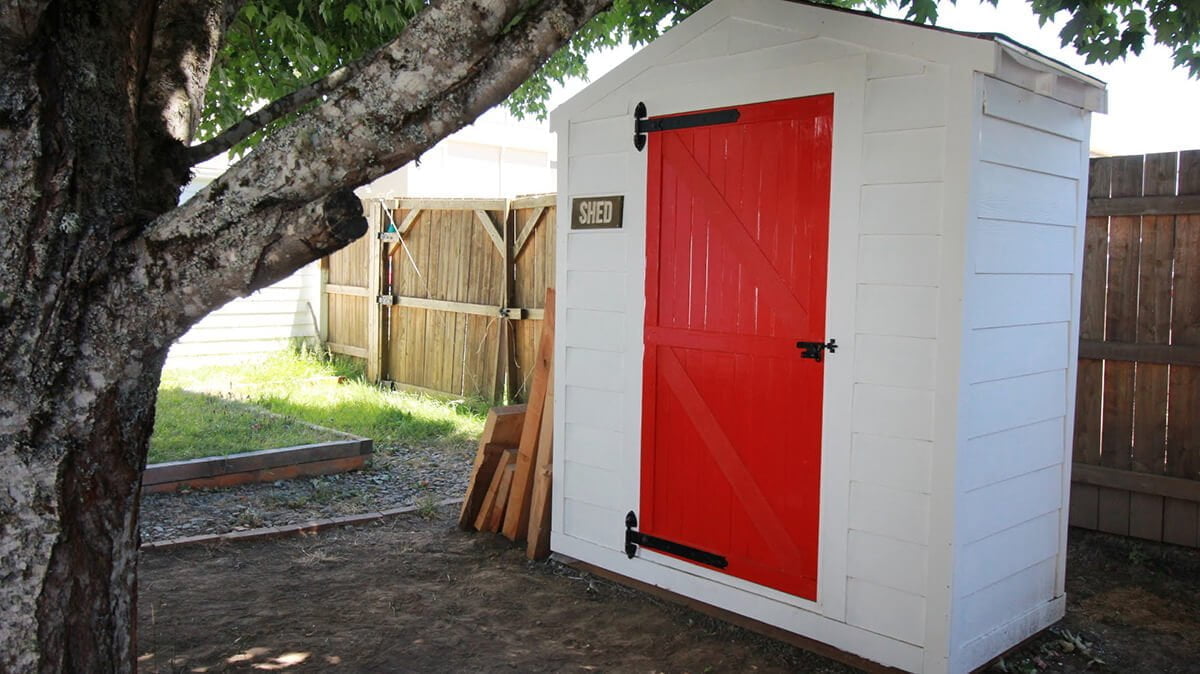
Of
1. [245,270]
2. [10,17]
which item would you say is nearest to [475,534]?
[245,270]

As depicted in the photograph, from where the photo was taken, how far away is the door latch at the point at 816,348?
13.9ft

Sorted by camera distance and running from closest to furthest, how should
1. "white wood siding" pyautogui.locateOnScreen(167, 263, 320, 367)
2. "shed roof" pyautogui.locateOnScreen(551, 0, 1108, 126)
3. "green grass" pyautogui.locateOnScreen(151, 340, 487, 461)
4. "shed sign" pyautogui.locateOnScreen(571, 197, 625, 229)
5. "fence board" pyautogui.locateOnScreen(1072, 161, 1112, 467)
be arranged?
"shed roof" pyautogui.locateOnScreen(551, 0, 1108, 126), "shed sign" pyautogui.locateOnScreen(571, 197, 625, 229), "fence board" pyautogui.locateOnScreen(1072, 161, 1112, 467), "green grass" pyautogui.locateOnScreen(151, 340, 487, 461), "white wood siding" pyautogui.locateOnScreen(167, 263, 320, 367)

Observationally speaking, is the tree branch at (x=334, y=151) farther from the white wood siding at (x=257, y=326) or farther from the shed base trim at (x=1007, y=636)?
the white wood siding at (x=257, y=326)

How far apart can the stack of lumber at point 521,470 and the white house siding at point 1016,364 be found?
2.46m

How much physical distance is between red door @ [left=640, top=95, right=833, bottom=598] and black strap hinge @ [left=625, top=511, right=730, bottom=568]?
0.14 feet

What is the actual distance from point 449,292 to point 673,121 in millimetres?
5826

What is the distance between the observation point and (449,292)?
33.9ft

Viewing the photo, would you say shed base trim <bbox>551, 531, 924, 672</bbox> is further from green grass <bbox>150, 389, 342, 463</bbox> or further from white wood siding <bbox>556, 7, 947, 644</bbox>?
green grass <bbox>150, 389, 342, 463</bbox>

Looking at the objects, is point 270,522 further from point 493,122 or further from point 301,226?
point 493,122

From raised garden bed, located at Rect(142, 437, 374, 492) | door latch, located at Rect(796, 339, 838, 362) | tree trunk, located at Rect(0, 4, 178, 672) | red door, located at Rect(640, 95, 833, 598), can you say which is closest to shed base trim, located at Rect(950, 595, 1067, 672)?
red door, located at Rect(640, 95, 833, 598)

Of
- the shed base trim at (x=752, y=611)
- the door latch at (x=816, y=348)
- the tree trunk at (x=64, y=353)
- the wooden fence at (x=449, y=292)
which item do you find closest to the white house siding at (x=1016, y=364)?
the shed base trim at (x=752, y=611)

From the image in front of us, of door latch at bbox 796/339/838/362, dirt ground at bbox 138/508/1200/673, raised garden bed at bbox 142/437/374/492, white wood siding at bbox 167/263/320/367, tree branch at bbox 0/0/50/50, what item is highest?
tree branch at bbox 0/0/50/50

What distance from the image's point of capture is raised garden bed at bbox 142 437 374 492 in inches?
261

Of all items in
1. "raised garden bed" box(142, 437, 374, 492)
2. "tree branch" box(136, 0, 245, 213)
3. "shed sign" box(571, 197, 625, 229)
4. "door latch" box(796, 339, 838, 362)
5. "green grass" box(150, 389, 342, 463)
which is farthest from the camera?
"green grass" box(150, 389, 342, 463)
